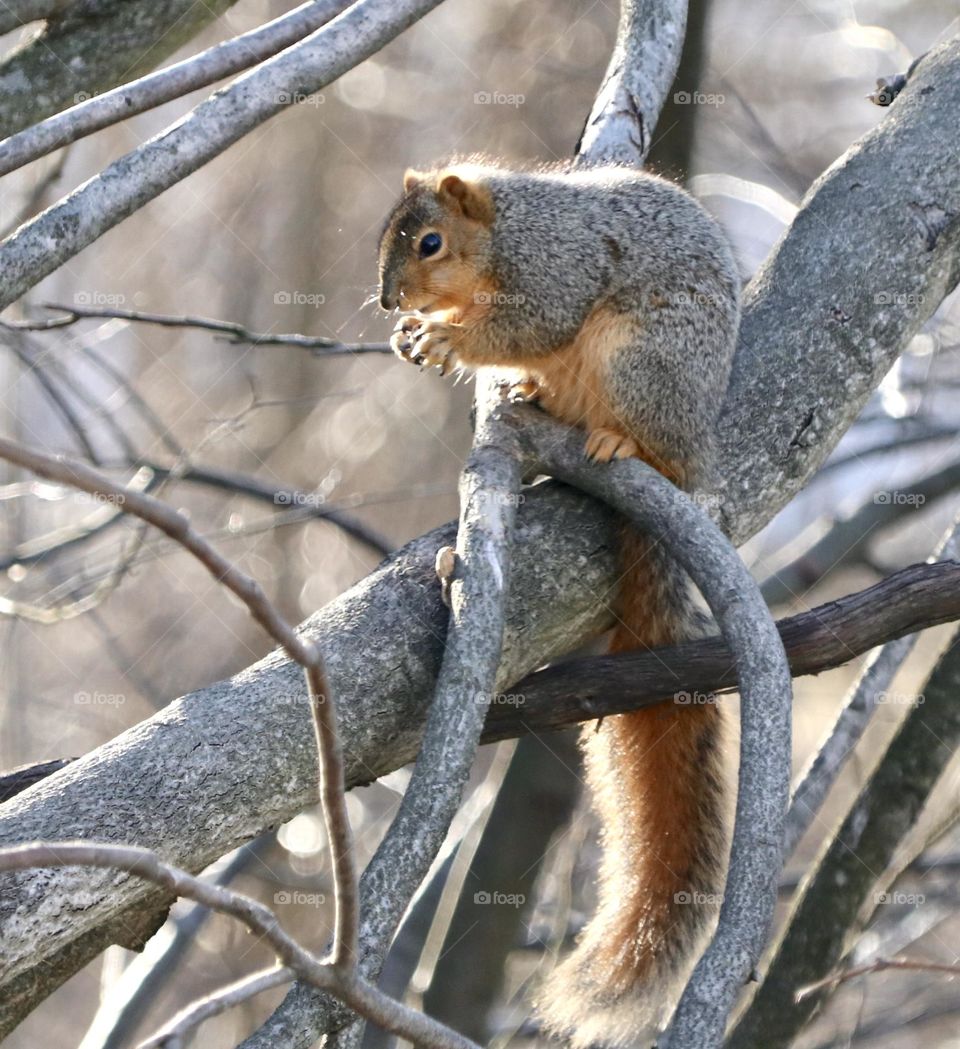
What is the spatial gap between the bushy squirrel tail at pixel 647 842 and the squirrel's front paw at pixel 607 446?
8.0 inches

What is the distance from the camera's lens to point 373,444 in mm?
8945

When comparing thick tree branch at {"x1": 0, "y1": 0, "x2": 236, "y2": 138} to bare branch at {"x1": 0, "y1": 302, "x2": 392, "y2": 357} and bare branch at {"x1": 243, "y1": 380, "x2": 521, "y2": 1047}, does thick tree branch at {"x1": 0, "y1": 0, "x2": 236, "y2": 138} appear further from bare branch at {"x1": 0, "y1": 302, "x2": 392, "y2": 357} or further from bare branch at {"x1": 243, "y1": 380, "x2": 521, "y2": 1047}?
bare branch at {"x1": 243, "y1": 380, "x2": 521, "y2": 1047}

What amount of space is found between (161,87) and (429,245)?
1401 millimetres

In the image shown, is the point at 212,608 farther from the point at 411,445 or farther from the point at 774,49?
the point at 774,49

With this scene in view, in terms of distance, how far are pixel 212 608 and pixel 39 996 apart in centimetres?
627

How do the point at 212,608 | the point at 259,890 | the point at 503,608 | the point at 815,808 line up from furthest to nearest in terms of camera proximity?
the point at 212,608
the point at 259,890
the point at 815,808
the point at 503,608

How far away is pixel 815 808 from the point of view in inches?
166

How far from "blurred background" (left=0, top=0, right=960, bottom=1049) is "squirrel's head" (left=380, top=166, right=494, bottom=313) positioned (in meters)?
1.07

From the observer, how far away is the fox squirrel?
3189mm

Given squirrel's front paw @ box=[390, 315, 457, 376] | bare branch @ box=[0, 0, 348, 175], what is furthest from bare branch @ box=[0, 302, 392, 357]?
bare branch @ box=[0, 0, 348, 175]

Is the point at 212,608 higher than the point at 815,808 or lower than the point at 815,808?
lower

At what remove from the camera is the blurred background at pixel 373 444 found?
5.31 m

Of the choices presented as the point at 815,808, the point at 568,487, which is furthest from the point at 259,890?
the point at 568,487

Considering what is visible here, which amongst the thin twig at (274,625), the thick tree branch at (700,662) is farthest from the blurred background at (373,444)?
the thin twig at (274,625)
